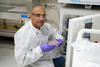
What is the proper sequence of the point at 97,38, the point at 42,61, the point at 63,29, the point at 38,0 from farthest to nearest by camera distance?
the point at 38,0 < the point at 63,29 < the point at 42,61 < the point at 97,38

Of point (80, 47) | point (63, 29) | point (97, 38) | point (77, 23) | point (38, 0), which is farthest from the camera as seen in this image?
point (38, 0)

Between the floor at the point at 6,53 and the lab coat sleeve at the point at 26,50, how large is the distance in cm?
105

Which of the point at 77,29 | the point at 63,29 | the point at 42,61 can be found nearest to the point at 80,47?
the point at 77,29

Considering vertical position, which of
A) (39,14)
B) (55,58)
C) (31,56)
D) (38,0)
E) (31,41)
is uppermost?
(38,0)

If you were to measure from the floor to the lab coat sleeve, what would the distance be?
41.4 inches

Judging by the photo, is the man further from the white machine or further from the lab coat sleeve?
the white machine

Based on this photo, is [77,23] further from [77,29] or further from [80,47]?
[80,47]

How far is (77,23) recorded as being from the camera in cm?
111

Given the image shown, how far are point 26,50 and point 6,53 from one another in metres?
1.42

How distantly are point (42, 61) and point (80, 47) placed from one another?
66 cm

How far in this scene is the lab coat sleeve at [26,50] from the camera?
51.4 inches

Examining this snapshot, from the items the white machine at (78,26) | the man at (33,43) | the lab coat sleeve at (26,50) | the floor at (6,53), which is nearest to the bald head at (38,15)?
the man at (33,43)

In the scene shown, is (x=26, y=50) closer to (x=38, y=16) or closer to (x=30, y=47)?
(x=30, y=47)

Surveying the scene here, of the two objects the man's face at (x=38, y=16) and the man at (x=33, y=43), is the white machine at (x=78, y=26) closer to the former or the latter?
the man at (x=33, y=43)
